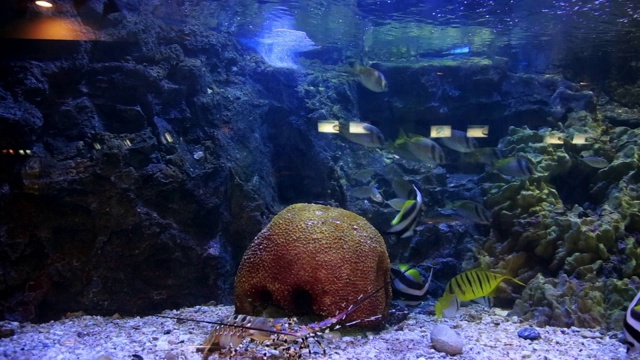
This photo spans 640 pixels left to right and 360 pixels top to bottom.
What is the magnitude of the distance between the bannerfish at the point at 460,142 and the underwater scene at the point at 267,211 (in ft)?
0.16

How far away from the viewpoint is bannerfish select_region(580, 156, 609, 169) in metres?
5.99

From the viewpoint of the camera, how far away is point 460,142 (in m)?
5.66

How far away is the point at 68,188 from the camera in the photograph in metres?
4.12

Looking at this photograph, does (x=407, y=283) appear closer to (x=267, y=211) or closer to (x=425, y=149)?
(x=425, y=149)

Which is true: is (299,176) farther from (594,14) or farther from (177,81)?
(594,14)

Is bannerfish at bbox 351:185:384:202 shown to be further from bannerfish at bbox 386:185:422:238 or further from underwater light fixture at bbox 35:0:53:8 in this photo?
underwater light fixture at bbox 35:0:53:8

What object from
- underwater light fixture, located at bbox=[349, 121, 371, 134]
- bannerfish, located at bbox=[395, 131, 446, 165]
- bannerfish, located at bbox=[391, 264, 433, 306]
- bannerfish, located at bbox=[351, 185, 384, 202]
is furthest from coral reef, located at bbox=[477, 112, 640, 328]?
underwater light fixture, located at bbox=[349, 121, 371, 134]

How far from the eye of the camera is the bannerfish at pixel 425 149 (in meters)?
4.95

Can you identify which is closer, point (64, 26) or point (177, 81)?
point (64, 26)

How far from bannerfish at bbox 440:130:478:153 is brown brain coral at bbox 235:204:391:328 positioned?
7.92 feet

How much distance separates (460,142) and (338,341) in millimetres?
3470

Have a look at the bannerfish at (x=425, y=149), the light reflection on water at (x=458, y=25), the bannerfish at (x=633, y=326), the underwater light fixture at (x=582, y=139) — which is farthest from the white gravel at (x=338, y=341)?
the light reflection on water at (x=458, y=25)

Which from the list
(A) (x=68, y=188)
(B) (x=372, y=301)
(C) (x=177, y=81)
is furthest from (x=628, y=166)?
(A) (x=68, y=188)

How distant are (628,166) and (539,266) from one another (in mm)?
2133
